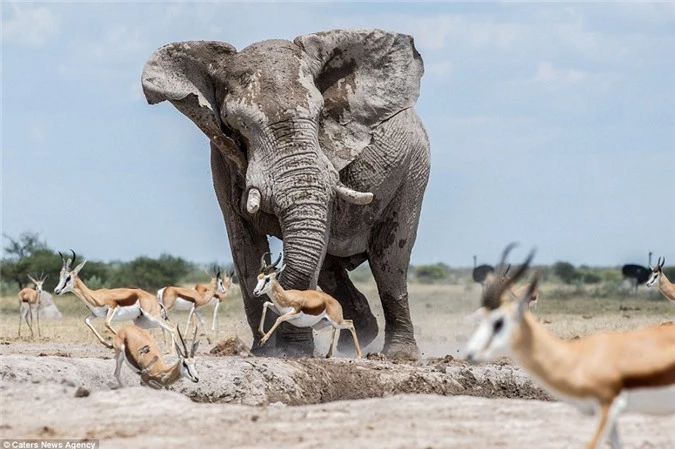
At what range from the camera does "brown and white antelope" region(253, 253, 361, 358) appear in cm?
1581

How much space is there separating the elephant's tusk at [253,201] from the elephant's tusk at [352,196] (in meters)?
1.06

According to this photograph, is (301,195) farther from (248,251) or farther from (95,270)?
(95,270)

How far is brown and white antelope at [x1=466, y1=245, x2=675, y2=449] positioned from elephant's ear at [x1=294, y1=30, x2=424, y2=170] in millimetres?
8759

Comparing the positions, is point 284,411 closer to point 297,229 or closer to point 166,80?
point 297,229

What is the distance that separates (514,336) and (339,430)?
1.72 meters

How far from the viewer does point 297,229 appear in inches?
621

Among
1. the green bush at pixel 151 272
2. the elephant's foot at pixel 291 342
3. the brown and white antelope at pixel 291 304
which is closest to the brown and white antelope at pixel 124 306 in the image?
the elephant's foot at pixel 291 342

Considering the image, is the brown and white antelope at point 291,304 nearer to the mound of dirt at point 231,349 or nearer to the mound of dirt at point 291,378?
the mound of dirt at point 231,349

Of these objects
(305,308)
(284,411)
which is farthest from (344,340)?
(284,411)

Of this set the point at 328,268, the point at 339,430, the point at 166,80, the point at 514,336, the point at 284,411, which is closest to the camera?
the point at 514,336

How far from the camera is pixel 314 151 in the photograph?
16000mm

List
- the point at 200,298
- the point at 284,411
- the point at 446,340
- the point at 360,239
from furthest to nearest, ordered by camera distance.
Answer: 1. the point at 446,340
2. the point at 200,298
3. the point at 360,239
4. the point at 284,411

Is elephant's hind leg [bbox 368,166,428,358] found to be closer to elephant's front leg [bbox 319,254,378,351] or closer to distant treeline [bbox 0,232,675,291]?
elephant's front leg [bbox 319,254,378,351]

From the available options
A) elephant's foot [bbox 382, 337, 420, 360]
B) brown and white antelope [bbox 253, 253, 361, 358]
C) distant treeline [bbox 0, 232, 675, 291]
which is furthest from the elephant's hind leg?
distant treeline [bbox 0, 232, 675, 291]
